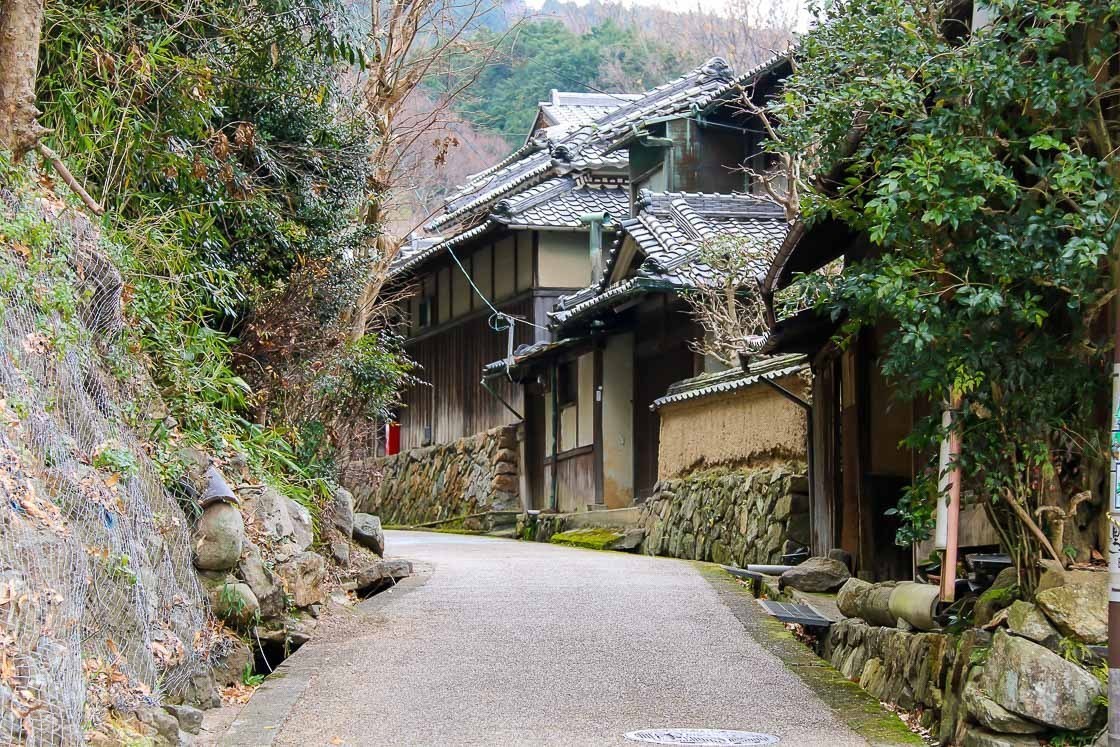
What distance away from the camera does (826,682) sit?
9.20m

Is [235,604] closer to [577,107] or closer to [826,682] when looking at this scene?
[826,682]

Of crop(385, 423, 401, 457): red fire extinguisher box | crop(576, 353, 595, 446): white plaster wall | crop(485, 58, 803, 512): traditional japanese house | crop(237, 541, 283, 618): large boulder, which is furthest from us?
crop(385, 423, 401, 457): red fire extinguisher box

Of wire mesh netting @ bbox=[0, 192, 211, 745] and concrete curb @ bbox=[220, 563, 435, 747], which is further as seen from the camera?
concrete curb @ bbox=[220, 563, 435, 747]

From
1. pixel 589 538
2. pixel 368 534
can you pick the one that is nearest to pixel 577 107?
pixel 589 538

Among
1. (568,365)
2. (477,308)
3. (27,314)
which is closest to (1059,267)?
(27,314)

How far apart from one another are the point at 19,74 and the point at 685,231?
49.6ft

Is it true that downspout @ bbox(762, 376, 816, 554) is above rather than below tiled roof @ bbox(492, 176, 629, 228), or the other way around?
below

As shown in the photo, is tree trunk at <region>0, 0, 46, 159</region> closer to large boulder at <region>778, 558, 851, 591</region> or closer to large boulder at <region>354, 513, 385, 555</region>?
large boulder at <region>354, 513, 385, 555</region>

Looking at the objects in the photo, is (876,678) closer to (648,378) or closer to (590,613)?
(590,613)

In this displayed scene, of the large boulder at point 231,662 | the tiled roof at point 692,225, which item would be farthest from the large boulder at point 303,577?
the tiled roof at point 692,225

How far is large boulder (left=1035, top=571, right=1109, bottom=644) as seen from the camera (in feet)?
21.8

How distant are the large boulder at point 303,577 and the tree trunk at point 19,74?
3884 mm

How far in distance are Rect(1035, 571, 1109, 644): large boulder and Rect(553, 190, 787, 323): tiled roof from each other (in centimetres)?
1300

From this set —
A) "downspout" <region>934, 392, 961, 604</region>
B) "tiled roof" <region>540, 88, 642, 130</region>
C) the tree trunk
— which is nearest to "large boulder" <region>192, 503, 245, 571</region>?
the tree trunk
